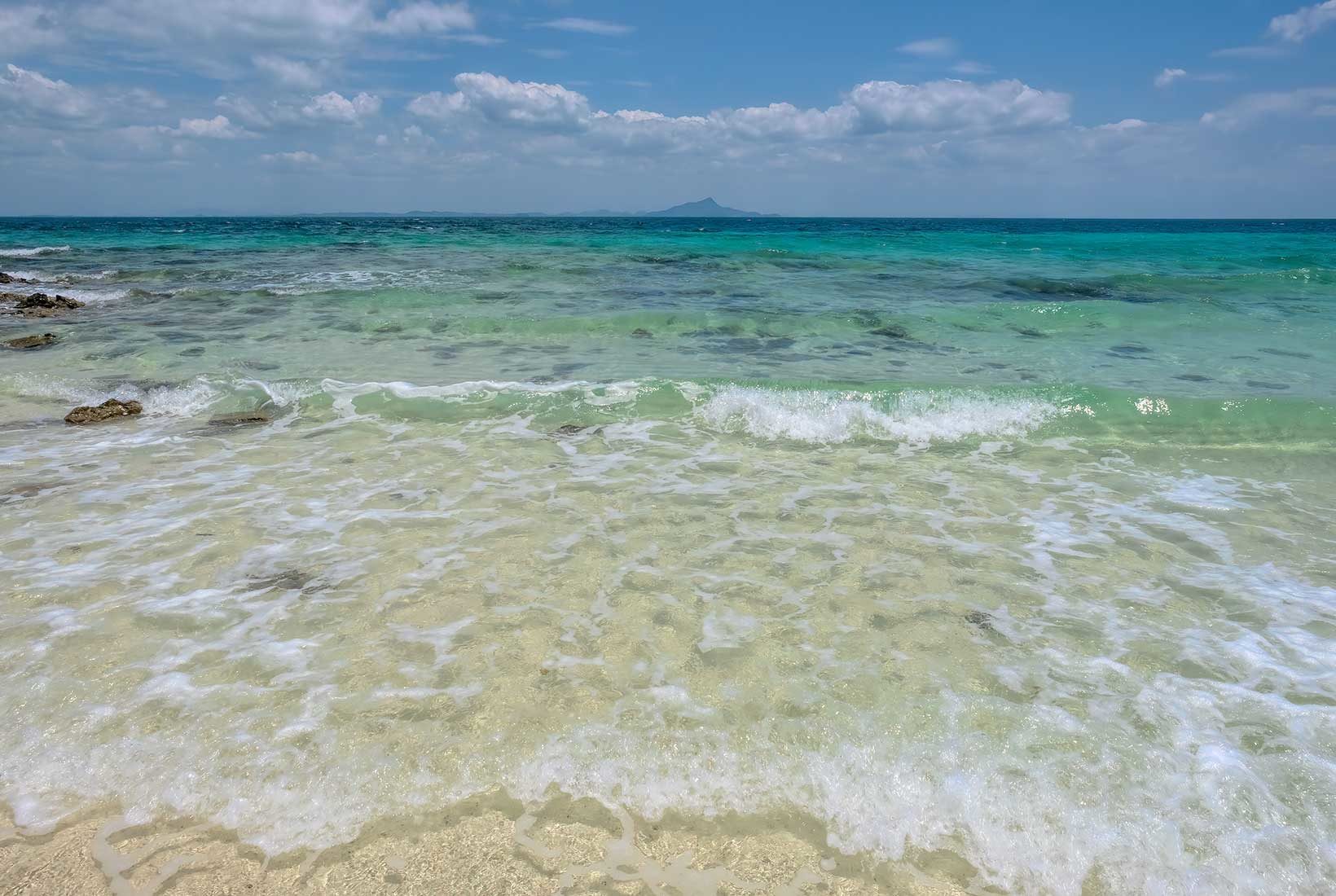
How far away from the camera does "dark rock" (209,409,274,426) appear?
784cm

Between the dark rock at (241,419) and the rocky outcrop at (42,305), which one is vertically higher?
the rocky outcrop at (42,305)

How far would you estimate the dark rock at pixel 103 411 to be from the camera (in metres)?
7.75

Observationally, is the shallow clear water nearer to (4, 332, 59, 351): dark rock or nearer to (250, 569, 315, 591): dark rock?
(250, 569, 315, 591): dark rock

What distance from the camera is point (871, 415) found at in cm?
823

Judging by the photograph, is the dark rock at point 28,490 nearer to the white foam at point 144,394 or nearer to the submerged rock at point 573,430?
the white foam at point 144,394

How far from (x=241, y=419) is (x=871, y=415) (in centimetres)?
678

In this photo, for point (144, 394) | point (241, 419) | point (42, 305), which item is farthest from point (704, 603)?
point (42, 305)

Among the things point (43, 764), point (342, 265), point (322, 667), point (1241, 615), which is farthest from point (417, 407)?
point (342, 265)

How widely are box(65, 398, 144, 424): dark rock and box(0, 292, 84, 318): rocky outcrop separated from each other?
369 inches

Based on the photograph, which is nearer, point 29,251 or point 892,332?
point 892,332

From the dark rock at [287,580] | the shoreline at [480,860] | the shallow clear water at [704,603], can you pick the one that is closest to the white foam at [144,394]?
the shallow clear water at [704,603]

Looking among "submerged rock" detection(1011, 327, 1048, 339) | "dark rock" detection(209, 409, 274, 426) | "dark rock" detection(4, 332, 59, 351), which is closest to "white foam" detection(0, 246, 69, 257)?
"dark rock" detection(4, 332, 59, 351)

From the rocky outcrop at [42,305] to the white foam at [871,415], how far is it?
14783 millimetres

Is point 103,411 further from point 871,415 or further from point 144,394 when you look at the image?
point 871,415
